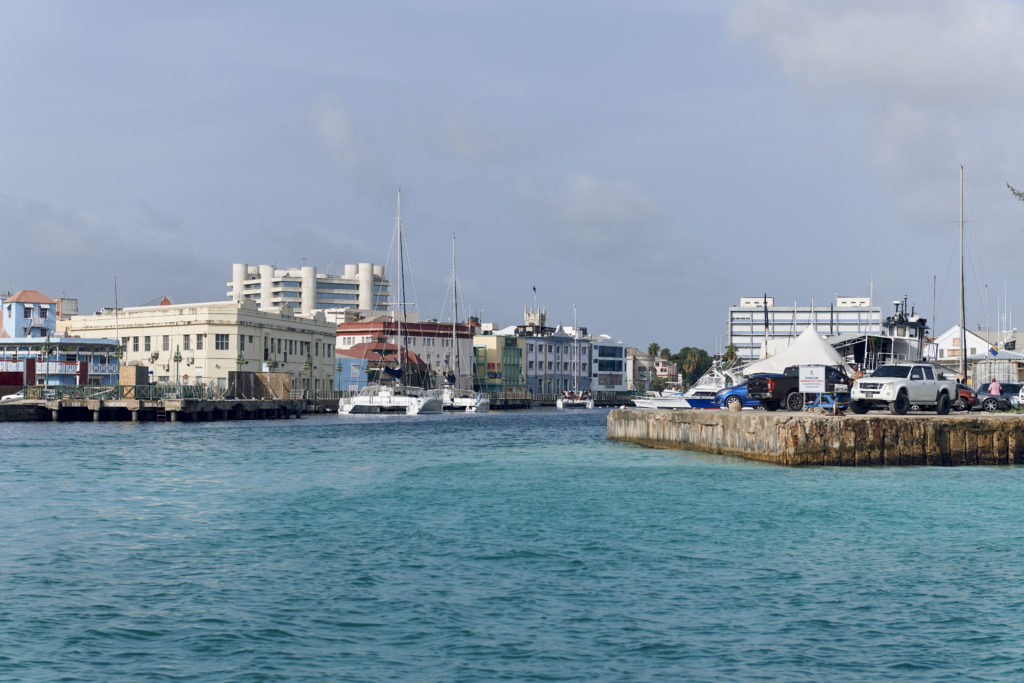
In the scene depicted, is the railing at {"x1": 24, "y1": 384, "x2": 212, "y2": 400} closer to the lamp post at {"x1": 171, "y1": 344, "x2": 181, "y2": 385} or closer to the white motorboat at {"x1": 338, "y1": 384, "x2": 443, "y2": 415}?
the lamp post at {"x1": 171, "y1": 344, "x2": 181, "y2": 385}

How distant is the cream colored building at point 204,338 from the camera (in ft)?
373

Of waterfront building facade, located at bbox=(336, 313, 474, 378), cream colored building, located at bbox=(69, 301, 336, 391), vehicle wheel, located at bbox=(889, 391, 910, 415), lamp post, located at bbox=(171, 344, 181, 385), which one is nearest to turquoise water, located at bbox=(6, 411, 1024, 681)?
vehicle wheel, located at bbox=(889, 391, 910, 415)

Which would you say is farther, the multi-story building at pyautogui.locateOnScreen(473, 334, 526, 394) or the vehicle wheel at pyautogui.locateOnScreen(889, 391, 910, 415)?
the multi-story building at pyautogui.locateOnScreen(473, 334, 526, 394)

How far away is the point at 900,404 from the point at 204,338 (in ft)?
289

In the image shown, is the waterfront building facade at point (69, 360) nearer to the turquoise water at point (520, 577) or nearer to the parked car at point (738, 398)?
the parked car at point (738, 398)

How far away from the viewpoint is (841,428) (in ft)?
115

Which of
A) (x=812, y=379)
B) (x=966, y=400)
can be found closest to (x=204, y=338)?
(x=966, y=400)

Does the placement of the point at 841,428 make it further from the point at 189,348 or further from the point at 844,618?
the point at 189,348

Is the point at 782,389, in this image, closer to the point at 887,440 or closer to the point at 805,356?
the point at 887,440

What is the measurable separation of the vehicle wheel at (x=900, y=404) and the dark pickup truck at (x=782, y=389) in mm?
6733

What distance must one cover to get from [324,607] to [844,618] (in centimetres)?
735

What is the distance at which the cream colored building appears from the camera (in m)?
114

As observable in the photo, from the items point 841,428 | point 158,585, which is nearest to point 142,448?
point 841,428

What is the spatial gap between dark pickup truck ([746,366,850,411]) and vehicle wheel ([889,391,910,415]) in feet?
22.1
